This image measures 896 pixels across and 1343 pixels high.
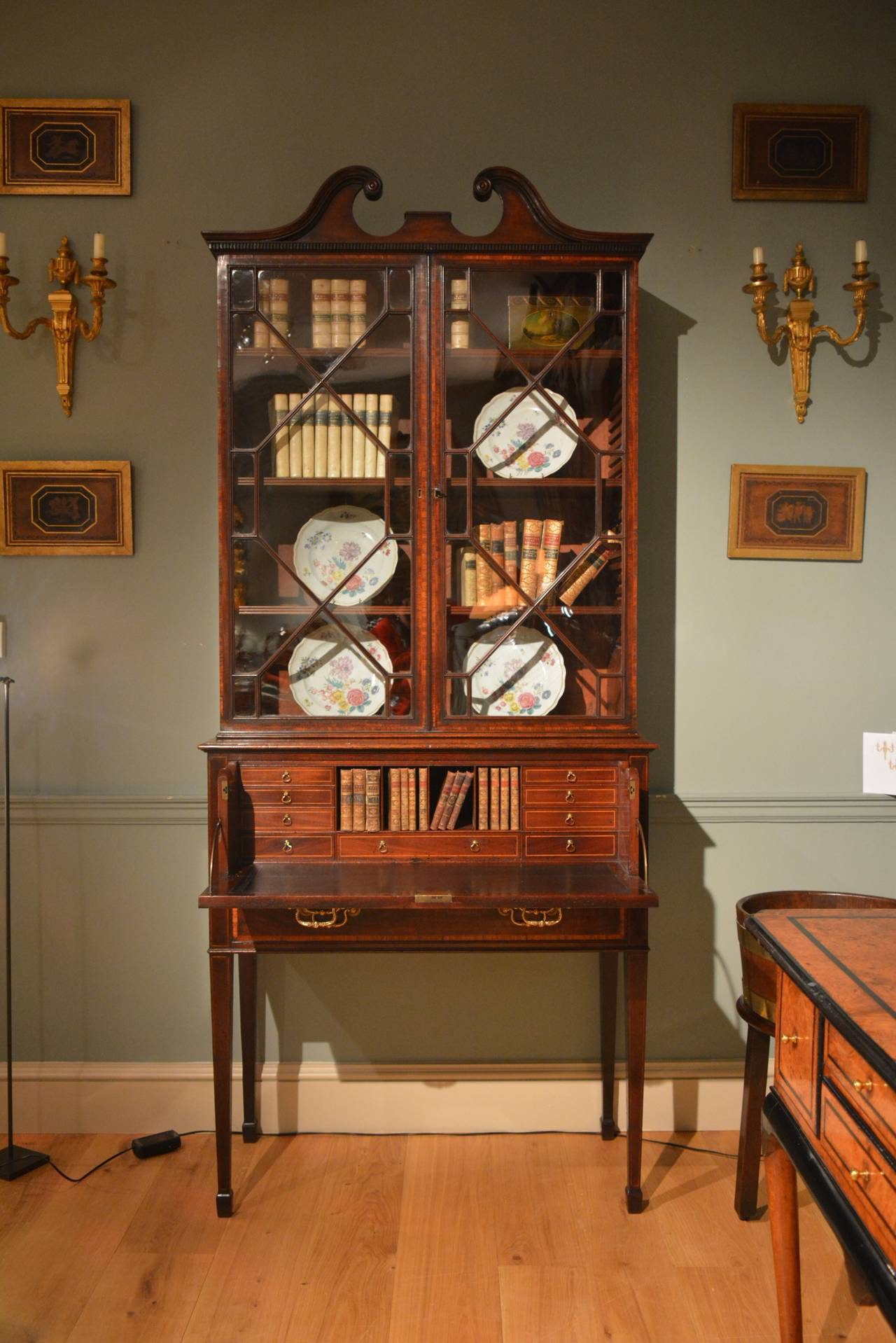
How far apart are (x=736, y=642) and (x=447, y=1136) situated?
5.11ft

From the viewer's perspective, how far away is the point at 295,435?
7.67 ft

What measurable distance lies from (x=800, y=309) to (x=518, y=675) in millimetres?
1247

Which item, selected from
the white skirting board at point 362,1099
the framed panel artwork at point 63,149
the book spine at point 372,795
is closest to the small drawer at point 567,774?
the book spine at point 372,795

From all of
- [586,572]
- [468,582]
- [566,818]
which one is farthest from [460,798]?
[586,572]

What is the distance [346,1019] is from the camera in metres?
2.72

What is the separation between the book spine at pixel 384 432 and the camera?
2.33m

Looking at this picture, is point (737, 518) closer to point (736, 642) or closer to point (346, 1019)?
point (736, 642)

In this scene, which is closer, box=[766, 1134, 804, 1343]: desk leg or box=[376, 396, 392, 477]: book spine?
box=[766, 1134, 804, 1343]: desk leg

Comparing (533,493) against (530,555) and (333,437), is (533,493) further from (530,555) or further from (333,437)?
(333,437)

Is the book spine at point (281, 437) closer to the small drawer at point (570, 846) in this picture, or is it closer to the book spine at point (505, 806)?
the book spine at point (505, 806)

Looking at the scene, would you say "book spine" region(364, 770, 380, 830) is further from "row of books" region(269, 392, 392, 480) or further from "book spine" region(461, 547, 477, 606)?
"row of books" region(269, 392, 392, 480)

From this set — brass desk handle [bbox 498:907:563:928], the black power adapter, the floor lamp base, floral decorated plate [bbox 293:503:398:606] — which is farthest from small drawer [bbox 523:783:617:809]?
the floor lamp base

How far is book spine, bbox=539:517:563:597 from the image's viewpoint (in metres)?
2.36

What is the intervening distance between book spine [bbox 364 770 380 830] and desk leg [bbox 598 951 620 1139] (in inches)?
30.6
